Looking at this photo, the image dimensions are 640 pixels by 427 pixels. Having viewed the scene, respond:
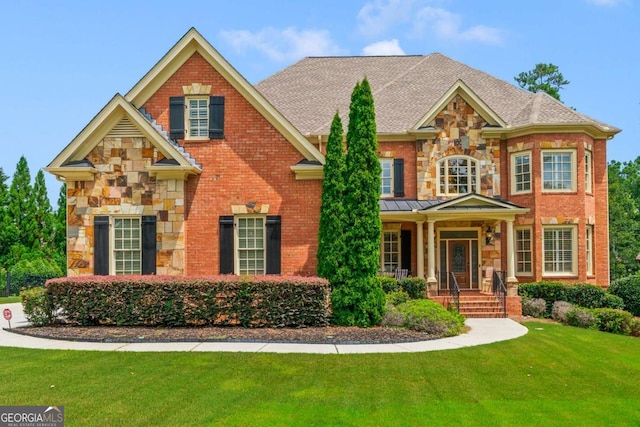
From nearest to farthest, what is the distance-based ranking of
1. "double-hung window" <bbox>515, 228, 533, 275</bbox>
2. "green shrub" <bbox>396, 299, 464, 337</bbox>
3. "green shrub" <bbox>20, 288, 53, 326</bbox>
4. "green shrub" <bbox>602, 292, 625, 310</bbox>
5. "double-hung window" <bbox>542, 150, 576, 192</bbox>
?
"green shrub" <bbox>396, 299, 464, 337</bbox>, "green shrub" <bbox>20, 288, 53, 326</bbox>, "green shrub" <bbox>602, 292, 625, 310</bbox>, "double-hung window" <bbox>542, 150, 576, 192</bbox>, "double-hung window" <bbox>515, 228, 533, 275</bbox>

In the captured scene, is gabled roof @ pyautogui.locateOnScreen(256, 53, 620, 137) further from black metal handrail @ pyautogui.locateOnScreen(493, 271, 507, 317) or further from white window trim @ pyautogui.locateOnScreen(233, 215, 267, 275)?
white window trim @ pyautogui.locateOnScreen(233, 215, 267, 275)

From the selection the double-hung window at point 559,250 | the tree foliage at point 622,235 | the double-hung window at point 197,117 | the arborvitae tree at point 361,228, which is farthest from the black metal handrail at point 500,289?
the tree foliage at point 622,235

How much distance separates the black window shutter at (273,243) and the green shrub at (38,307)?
18.7 feet

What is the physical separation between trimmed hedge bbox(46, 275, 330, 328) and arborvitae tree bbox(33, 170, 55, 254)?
26.3 metres

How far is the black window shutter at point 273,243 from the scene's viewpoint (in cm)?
1506

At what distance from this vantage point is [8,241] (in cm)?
3497

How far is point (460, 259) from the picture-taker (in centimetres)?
2123

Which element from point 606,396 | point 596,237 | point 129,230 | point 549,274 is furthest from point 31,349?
point 596,237

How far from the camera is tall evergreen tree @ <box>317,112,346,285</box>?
13.7 m

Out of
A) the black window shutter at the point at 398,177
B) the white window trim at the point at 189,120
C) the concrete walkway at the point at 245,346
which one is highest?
the white window trim at the point at 189,120

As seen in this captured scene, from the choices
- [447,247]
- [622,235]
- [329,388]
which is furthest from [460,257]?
[622,235]

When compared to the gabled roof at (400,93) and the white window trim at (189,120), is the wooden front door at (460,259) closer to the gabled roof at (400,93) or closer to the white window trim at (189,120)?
the gabled roof at (400,93)

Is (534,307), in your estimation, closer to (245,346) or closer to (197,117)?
(245,346)

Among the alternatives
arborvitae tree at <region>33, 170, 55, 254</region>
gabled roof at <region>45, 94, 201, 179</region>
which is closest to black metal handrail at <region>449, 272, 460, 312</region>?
gabled roof at <region>45, 94, 201, 179</region>
